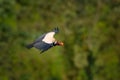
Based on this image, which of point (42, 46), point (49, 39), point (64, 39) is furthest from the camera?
point (64, 39)

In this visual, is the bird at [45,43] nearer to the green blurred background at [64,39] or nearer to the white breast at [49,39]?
the white breast at [49,39]

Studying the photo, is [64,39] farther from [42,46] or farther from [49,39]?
[42,46]

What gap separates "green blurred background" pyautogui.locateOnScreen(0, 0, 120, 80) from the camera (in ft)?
42.3

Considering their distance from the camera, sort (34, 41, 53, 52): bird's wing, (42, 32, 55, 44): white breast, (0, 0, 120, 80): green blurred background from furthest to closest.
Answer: (0, 0, 120, 80): green blurred background < (42, 32, 55, 44): white breast < (34, 41, 53, 52): bird's wing

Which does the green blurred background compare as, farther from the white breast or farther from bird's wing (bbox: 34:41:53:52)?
bird's wing (bbox: 34:41:53:52)

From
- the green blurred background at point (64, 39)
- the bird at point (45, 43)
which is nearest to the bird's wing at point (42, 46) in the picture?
the bird at point (45, 43)

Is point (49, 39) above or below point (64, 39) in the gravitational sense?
below

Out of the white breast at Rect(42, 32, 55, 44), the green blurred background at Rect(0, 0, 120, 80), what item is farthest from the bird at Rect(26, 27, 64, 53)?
the green blurred background at Rect(0, 0, 120, 80)

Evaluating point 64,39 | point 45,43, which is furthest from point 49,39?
point 64,39

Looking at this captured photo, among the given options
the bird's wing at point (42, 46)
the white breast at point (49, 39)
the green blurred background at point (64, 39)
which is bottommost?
the bird's wing at point (42, 46)

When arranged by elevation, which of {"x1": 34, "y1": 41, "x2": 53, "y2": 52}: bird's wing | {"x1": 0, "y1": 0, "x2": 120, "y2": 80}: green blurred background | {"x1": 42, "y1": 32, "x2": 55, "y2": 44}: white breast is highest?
{"x1": 0, "y1": 0, "x2": 120, "y2": 80}: green blurred background

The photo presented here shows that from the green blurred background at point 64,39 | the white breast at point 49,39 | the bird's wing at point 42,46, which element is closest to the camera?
the bird's wing at point 42,46

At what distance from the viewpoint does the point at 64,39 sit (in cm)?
1364

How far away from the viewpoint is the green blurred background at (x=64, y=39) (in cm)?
1291
